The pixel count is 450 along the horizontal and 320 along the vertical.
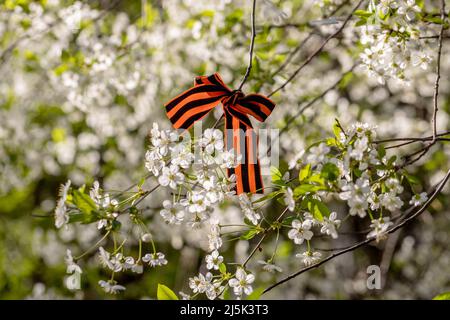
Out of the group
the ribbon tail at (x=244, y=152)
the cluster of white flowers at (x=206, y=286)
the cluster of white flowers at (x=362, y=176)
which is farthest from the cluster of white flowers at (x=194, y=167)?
the cluster of white flowers at (x=362, y=176)

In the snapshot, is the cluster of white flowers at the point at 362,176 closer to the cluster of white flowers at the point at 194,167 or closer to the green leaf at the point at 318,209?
the green leaf at the point at 318,209

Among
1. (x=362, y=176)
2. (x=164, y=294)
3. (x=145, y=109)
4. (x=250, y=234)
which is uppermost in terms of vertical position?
(x=145, y=109)

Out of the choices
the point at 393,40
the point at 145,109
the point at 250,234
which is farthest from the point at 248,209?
the point at 145,109

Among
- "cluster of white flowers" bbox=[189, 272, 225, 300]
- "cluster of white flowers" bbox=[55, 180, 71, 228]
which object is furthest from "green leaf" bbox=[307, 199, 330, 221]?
"cluster of white flowers" bbox=[55, 180, 71, 228]

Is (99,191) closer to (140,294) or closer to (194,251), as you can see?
(140,294)

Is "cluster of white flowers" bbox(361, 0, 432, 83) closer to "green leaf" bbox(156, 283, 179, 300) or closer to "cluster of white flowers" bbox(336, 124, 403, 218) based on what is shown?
"cluster of white flowers" bbox(336, 124, 403, 218)

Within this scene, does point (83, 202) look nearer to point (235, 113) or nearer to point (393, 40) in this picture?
point (235, 113)

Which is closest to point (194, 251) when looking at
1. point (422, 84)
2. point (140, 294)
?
point (140, 294)
